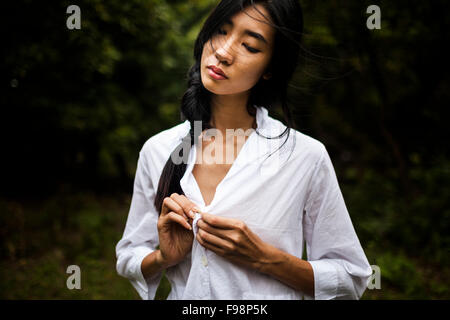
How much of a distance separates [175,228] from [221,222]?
24 cm

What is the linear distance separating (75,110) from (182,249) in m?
4.16

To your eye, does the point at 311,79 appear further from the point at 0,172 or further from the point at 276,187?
the point at 0,172

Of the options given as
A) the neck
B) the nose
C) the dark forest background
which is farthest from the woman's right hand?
the dark forest background

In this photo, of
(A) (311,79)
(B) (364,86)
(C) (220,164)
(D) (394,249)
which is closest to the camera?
(C) (220,164)

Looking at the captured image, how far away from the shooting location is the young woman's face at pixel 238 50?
1381 mm

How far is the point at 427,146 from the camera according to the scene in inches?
189

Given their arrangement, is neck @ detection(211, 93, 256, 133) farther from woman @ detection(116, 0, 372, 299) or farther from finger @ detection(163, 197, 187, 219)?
finger @ detection(163, 197, 187, 219)

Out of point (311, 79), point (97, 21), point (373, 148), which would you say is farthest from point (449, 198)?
point (97, 21)

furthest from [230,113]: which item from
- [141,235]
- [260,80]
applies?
[141,235]

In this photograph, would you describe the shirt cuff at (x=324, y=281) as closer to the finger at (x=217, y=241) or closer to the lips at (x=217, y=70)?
the finger at (x=217, y=241)

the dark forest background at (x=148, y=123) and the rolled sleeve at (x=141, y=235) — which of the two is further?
the dark forest background at (x=148, y=123)

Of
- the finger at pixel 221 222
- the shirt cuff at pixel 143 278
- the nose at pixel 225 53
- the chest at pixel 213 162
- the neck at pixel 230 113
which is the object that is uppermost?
the nose at pixel 225 53

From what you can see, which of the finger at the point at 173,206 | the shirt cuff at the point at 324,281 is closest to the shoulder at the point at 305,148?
the shirt cuff at the point at 324,281

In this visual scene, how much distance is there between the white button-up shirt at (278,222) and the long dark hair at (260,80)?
0.07 m
